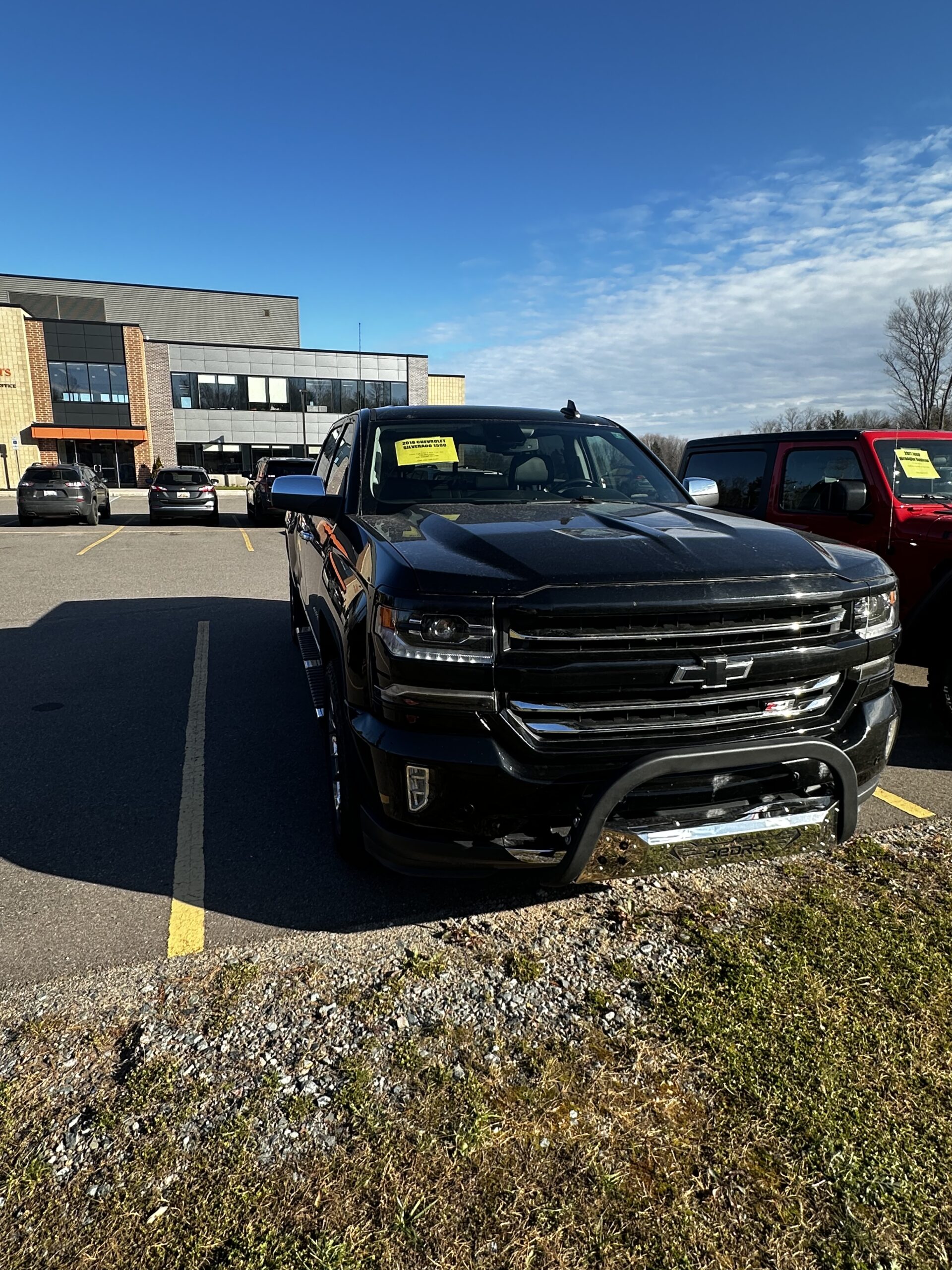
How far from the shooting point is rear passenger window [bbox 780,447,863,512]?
590 cm

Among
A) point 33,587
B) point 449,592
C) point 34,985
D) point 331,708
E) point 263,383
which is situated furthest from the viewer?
point 263,383

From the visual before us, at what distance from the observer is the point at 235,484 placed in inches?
2176

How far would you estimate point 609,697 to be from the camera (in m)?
2.55

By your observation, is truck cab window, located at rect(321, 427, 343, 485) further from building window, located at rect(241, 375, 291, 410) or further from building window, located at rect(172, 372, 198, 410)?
building window, located at rect(172, 372, 198, 410)

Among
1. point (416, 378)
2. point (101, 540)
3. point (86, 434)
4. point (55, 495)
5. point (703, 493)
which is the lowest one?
point (101, 540)

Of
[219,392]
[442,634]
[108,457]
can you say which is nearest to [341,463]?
[442,634]

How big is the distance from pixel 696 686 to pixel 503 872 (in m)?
0.87

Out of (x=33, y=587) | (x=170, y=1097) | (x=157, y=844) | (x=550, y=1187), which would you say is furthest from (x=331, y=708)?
(x=33, y=587)

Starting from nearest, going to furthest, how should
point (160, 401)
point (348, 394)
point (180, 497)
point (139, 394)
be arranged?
point (180, 497) → point (139, 394) → point (160, 401) → point (348, 394)

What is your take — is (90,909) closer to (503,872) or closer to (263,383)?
(503,872)

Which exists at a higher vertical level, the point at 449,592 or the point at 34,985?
the point at 449,592

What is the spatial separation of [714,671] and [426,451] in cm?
206

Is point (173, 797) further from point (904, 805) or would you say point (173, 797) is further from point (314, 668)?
point (904, 805)

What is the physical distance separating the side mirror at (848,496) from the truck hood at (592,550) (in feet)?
7.91
